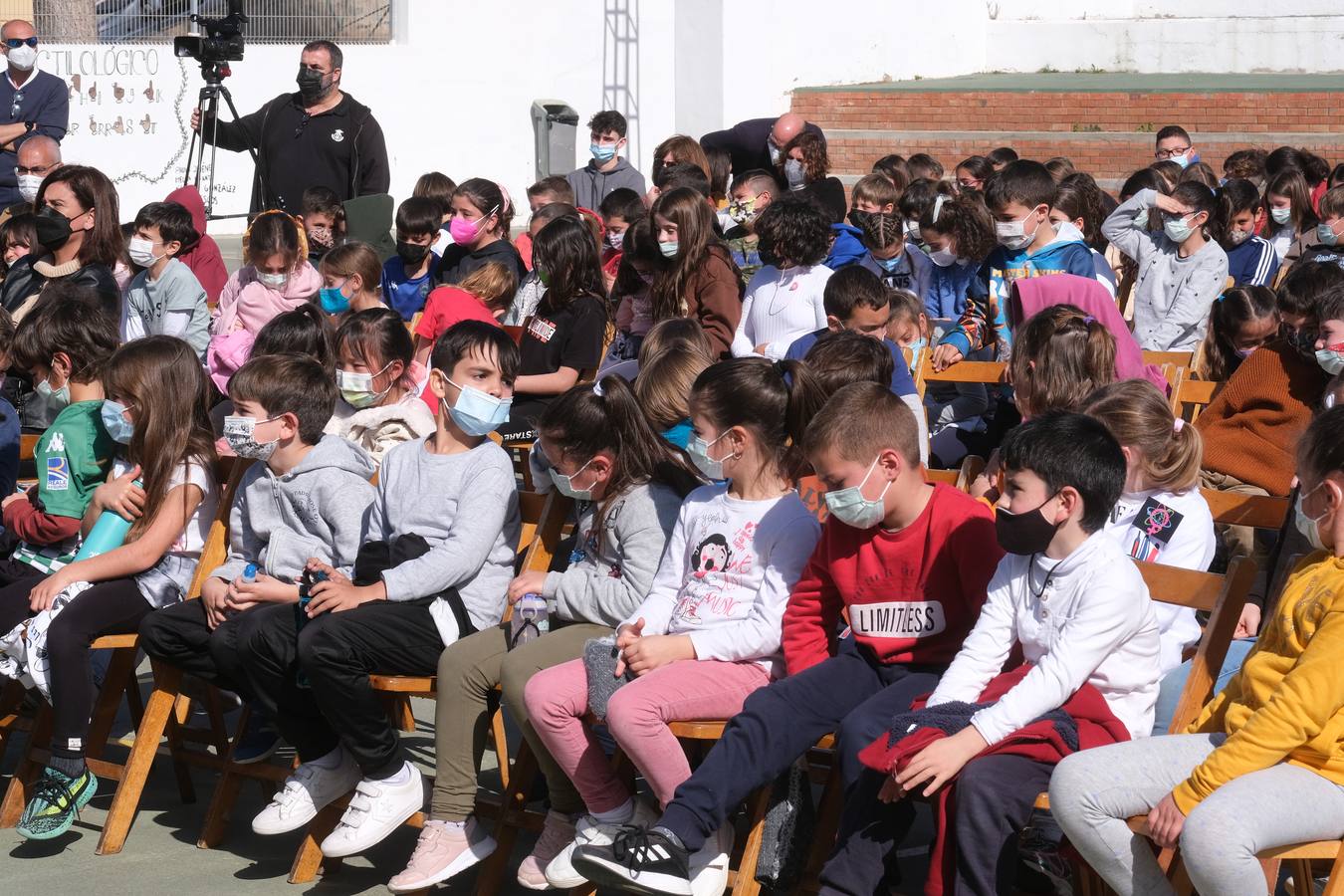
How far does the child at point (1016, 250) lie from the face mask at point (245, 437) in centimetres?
277

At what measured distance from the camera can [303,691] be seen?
420 cm

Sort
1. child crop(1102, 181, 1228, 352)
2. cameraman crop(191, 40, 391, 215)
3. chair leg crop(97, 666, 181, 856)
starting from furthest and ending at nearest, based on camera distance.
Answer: cameraman crop(191, 40, 391, 215) < child crop(1102, 181, 1228, 352) < chair leg crop(97, 666, 181, 856)

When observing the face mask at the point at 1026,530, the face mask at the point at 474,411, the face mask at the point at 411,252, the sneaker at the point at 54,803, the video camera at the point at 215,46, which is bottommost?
the sneaker at the point at 54,803

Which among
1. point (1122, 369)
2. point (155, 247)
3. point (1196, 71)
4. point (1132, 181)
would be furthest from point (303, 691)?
point (1196, 71)

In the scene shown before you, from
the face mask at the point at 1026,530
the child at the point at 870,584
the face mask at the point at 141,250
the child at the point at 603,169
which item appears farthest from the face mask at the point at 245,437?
the child at the point at 603,169

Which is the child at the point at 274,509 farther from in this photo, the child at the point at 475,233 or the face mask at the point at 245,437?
the child at the point at 475,233

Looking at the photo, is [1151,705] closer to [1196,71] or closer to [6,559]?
[6,559]

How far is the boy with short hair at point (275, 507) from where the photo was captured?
14.3 feet

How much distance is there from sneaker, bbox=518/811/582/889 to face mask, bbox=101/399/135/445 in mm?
1820

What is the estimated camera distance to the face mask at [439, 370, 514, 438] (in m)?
4.39

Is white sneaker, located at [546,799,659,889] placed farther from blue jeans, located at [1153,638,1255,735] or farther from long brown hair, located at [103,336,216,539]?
→ long brown hair, located at [103,336,216,539]

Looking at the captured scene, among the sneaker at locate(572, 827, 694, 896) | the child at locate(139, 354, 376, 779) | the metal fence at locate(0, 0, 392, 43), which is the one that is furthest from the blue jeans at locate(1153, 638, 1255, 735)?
the metal fence at locate(0, 0, 392, 43)

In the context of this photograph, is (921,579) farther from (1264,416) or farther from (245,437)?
(1264,416)

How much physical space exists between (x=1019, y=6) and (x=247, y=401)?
A: 64.8ft
